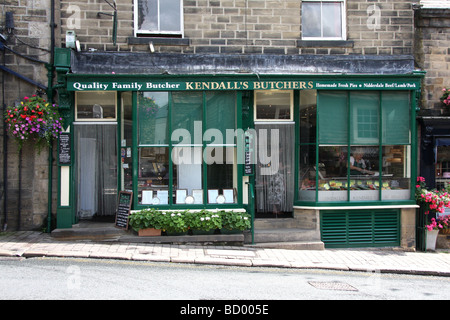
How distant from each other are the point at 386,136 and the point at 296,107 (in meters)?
2.30

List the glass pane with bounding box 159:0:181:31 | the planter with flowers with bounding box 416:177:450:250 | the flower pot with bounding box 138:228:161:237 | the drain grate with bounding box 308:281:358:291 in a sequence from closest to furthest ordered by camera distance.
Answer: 1. the drain grate with bounding box 308:281:358:291
2. the flower pot with bounding box 138:228:161:237
3. the planter with flowers with bounding box 416:177:450:250
4. the glass pane with bounding box 159:0:181:31

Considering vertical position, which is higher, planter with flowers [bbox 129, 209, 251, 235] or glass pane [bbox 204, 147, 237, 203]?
glass pane [bbox 204, 147, 237, 203]

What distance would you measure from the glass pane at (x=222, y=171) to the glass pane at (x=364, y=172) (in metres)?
2.92

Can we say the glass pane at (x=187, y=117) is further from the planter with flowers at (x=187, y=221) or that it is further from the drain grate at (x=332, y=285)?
the drain grate at (x=332, y=285)

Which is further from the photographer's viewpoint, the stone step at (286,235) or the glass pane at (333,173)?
the glass pane at (333,173)

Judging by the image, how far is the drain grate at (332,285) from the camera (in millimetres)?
6583

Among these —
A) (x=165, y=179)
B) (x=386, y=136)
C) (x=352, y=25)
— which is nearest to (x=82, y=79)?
(x=165, y=179)

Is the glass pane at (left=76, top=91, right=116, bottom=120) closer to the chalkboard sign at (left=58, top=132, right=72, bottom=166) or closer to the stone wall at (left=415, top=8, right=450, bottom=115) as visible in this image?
the chalkboard sign at (left=58, top=132, right=72, bottom=166)

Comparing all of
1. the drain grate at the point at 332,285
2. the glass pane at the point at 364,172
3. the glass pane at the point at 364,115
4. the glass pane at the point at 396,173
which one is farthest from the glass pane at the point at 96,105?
the glass pane at the point at 396,173

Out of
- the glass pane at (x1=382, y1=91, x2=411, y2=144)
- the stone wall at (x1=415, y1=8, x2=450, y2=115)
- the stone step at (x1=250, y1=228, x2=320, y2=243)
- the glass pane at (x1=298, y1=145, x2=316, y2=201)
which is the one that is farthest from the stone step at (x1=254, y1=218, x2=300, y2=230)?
the stone wall at (x1=415, y1=8, x2=450, y2=115)

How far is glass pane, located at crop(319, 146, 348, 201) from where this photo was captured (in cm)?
1009

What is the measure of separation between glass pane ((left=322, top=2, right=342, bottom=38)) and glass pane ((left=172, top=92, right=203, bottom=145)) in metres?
3.70

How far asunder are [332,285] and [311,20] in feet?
21.9

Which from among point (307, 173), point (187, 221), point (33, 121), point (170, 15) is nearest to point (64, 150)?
point (33, 121)
